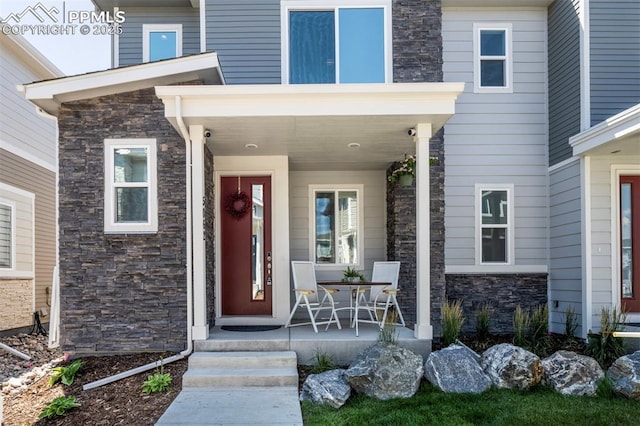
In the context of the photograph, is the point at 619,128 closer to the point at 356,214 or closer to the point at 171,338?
the point at 356,214

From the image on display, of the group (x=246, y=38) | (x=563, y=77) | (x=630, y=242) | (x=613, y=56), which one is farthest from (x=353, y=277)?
(x=613, y=56)

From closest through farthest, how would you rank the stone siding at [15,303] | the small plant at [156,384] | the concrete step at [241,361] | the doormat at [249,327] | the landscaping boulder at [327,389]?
the landscaping boulder at [327,389], the small plant at [156,384], the concrete step at [241,361], the doormat at [249,327], the stone siding at [15,303]

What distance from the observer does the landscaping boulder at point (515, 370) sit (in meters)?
4.55

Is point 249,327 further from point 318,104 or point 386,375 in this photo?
point 318,104

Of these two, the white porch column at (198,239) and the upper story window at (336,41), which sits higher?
the upper story window at (336,41)

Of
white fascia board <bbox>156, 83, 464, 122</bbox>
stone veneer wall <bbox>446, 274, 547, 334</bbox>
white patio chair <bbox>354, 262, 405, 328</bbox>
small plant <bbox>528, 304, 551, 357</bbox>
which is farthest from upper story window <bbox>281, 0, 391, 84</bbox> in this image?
small plant <bbox>528, 304, 551, 357</bbox>

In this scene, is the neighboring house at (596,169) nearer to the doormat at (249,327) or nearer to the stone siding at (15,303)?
the doormat at (249,327)

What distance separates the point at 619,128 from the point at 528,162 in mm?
1961

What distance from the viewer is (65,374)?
4.77 metres

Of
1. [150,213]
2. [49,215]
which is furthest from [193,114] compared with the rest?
[49,215]

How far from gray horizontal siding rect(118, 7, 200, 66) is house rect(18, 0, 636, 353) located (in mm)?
25

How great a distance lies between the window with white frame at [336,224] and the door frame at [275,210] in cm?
100

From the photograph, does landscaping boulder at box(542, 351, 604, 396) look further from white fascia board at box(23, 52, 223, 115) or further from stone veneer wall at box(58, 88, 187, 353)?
white fascia board at box(23, 52, 223, 115)

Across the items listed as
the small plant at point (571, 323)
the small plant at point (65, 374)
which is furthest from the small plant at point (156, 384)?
the small plant at point (571, 323)
